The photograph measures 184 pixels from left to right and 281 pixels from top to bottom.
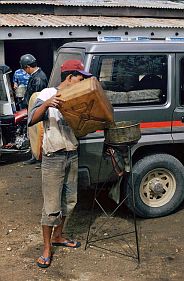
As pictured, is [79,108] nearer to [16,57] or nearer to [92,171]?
[92,171]

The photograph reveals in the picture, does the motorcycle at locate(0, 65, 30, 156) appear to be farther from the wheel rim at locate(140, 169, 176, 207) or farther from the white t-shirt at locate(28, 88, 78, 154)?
the white t-shirt at locate(28, 88, 78, 154)

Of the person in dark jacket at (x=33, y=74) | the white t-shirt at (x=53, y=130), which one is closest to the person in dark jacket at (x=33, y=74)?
the person in dark jacket at (x=33, y=74)

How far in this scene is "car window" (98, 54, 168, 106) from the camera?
15.0 ft

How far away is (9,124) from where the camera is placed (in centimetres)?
731

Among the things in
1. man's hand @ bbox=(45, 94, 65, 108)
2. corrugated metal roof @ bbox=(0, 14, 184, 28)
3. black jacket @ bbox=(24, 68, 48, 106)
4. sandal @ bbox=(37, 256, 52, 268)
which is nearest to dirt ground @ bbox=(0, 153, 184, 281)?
sandal @ bbox=(37, 256, 52, 268)

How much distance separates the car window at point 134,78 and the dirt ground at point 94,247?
55.8 inches

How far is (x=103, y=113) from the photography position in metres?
3.60

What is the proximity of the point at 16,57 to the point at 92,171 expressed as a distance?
971 centimetres

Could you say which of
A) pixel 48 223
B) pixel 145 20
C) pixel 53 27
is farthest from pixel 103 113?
pixel 145 20

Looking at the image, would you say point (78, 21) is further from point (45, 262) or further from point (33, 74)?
point (45, 262)

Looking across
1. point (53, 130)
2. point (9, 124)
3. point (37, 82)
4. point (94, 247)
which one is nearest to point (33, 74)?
point (37, 82)

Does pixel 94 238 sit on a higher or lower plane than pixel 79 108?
lower

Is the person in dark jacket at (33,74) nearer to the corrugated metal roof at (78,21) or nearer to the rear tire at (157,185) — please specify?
the rear tire at (157,185)

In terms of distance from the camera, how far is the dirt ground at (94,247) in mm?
3828
